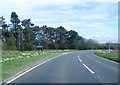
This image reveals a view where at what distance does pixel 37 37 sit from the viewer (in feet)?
504

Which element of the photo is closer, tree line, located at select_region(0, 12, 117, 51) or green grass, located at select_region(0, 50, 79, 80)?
green grass, located at select_region(0, 50, 79, 80)

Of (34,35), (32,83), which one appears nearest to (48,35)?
(34,35)

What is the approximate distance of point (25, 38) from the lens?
134 meters

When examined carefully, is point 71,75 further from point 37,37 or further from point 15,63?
point 37,37

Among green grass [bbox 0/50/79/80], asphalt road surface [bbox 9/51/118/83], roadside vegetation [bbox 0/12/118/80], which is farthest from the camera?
roadside vegetation [bbox 0/12/118/80]

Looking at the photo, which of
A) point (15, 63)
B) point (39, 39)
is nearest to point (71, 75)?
point (15, 63)

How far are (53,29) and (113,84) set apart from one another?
158253 mm

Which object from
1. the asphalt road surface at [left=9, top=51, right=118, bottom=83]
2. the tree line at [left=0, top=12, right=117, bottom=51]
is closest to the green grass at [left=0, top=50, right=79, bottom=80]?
the asphalt road surface at [left=9, top=51, right=118, bottom=83]

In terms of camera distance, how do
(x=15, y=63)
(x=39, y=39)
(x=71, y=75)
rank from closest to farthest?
(x=71, y=75), (x=15, y=63), (x=39, y=39)

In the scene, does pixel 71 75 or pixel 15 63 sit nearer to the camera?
pixel 71 75

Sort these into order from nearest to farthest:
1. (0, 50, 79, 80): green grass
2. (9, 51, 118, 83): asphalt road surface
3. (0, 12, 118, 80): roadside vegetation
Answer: (9, 51, 118, 83): asphalt road surface, (0, 50, 79, 80): green grass, (0, 12, 118, 80): roadside vegetation

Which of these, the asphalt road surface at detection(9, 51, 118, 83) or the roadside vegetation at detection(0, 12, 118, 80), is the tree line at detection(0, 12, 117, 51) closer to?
the roadside vegetation at detection(0, 12, 118, 80)

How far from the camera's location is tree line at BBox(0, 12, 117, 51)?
11774cm

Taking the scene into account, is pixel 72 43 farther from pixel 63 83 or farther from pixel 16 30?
pixel 63 83
